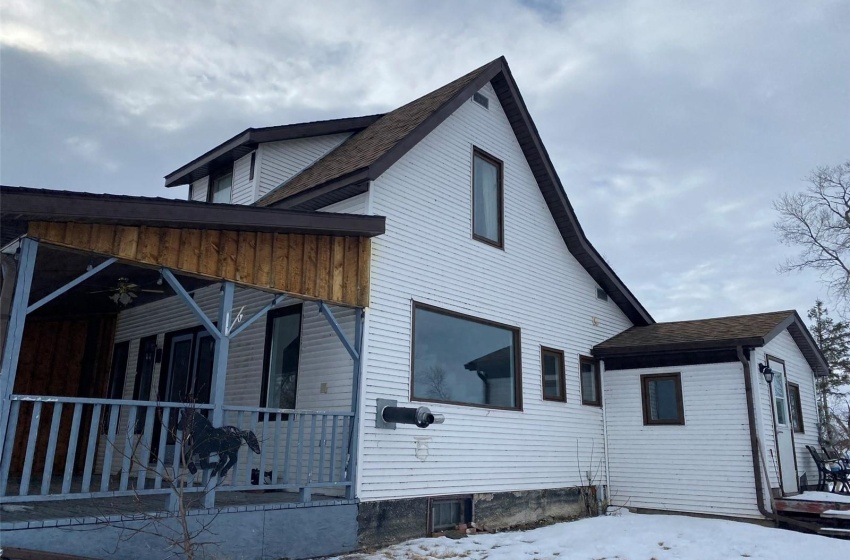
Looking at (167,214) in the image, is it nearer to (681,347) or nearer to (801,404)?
(681,347)

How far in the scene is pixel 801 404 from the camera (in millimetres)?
13875

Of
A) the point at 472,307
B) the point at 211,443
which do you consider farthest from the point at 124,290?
the point at 472,307

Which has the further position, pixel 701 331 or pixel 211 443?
pixel 701 331

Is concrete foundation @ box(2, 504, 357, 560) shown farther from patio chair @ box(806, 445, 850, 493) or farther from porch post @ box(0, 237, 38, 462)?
patio chair @ box(806, 445, 850, 493)

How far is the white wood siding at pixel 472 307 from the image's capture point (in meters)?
8.91

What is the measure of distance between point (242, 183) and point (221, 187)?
1.09m

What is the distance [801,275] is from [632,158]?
10.1 metres

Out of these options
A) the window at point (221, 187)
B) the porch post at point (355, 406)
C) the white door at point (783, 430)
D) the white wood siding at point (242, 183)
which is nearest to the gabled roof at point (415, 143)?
the white wood siding at point (242, 183)

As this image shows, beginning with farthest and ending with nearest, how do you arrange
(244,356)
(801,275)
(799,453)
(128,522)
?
(801,275)
(799,453)
(244,356)
(128,522)

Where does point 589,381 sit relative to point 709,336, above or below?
below

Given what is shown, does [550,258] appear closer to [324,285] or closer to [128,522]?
[324,285]

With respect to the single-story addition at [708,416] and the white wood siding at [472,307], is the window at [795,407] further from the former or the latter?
the white wood siding at [472,307]

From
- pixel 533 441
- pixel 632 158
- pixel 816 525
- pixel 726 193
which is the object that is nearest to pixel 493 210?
pixel 533 441

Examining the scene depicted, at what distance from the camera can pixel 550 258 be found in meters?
12.8
